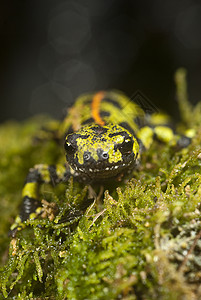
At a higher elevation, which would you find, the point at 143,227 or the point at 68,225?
the point at 68,225

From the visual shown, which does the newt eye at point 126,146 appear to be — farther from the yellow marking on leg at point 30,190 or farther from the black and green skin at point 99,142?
the yellow marking on leg at point 30,190

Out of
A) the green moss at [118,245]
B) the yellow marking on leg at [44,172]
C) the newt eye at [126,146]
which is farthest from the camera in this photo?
the yellow marking on leg at [44,172]

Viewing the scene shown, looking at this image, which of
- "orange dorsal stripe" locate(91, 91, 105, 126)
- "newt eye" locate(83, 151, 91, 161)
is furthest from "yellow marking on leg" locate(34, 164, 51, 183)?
"newt eye" locate(83, 151, 91, 161)

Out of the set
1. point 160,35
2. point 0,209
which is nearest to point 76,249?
point 0,209

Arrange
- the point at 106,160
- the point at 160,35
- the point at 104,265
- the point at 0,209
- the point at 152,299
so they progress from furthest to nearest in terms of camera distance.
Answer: the point at 160,35
the point at 0,209
the point at 106,160
the point at 104,265
the point at 152,299

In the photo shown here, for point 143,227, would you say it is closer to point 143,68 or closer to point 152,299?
point 152,299

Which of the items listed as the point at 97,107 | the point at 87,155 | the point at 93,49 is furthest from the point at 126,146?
the point at 93,49

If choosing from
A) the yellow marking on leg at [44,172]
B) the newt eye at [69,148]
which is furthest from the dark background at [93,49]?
the newt eye at [69,148]
